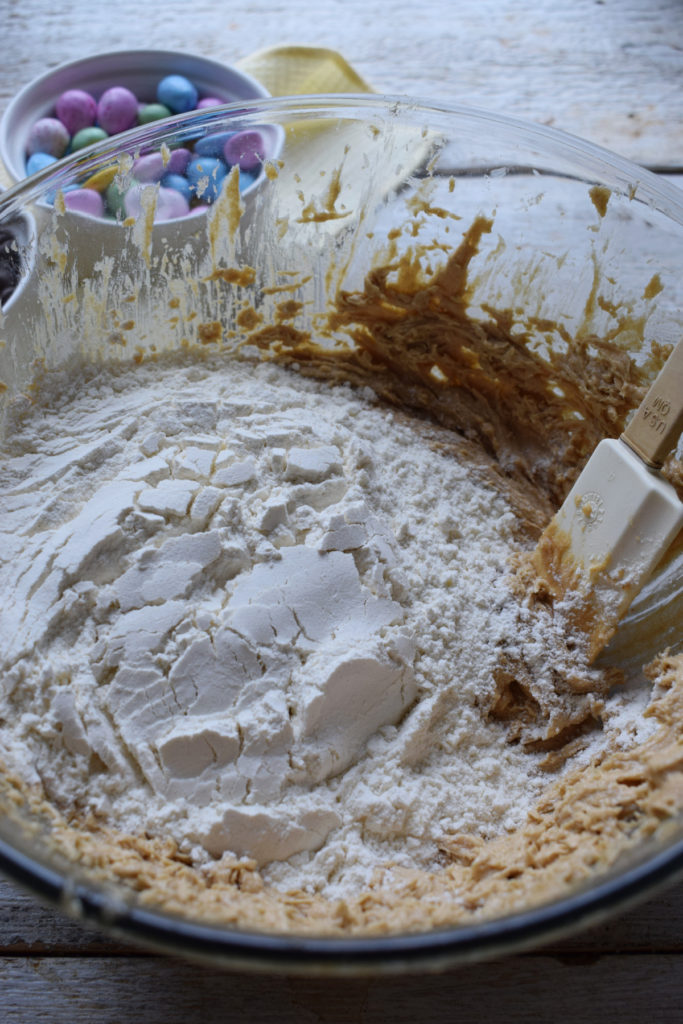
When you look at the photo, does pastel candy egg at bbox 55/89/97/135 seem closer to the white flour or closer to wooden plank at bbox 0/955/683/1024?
the white flour

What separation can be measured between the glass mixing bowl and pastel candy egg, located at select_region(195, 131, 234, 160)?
2cm

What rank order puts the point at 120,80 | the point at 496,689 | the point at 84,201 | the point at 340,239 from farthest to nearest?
the point at 120,80
the point at 340,239
the point at 84,201
the point at 496,689

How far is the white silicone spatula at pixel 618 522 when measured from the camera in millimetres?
988

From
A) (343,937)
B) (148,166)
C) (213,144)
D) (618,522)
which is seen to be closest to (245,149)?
(213,144)

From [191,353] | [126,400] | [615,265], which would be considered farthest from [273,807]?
[615,265]

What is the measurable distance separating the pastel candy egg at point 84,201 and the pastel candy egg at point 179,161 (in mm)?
126

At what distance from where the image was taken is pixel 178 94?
169 cm

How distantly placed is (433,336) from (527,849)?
0.78 meters

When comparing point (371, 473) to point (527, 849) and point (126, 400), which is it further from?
point (527, 849)

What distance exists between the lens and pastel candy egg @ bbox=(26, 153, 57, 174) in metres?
1.59

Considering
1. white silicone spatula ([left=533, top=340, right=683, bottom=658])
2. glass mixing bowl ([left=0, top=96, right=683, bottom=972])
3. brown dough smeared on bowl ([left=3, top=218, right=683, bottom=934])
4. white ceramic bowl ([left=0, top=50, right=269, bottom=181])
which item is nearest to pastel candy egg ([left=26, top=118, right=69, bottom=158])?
white ceramic bowl ([left=0, top=50, right=269, bottom=181])

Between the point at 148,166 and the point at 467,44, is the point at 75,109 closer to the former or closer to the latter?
the point at 148,166

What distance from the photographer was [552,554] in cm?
112

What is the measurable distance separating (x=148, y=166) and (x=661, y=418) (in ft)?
2.63
